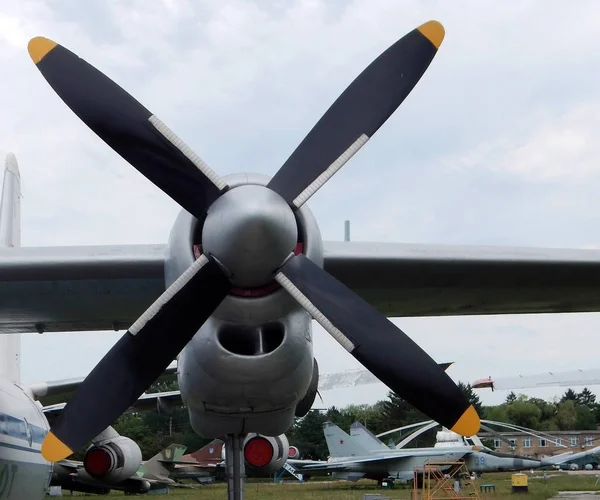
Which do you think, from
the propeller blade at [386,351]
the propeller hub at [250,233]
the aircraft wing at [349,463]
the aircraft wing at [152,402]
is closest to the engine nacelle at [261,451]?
the aircraft wing at [152,402]

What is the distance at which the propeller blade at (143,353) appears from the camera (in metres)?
5.41

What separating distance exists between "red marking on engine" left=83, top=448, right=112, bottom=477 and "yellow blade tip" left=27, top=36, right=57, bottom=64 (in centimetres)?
1102

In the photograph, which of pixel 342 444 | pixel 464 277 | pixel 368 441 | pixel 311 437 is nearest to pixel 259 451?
pixel 464 277

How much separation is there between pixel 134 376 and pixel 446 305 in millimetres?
4023

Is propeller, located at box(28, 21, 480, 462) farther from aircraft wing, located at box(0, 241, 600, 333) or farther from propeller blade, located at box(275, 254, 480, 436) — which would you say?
aircraft wing, located at box(0, 241, 600, 333)

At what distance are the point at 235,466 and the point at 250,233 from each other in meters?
2.82

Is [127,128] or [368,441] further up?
[127,128]

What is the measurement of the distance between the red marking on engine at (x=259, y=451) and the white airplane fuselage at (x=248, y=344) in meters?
3.87

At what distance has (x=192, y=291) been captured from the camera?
5496mm

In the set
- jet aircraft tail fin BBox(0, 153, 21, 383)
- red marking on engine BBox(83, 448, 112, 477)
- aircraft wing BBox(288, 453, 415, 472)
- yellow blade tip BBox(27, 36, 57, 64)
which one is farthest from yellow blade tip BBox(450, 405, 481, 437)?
aircraft wing BBox(288, 453, 415, 472)

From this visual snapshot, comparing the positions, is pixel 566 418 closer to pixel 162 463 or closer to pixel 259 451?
pixel 162 463

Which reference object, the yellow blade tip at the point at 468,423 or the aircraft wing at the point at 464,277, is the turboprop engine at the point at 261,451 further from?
the yellow blade tip at the point at 468,423

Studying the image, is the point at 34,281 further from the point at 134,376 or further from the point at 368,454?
the point at 368,454

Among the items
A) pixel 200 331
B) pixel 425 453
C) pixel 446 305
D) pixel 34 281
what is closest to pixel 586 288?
pixel 446 305
